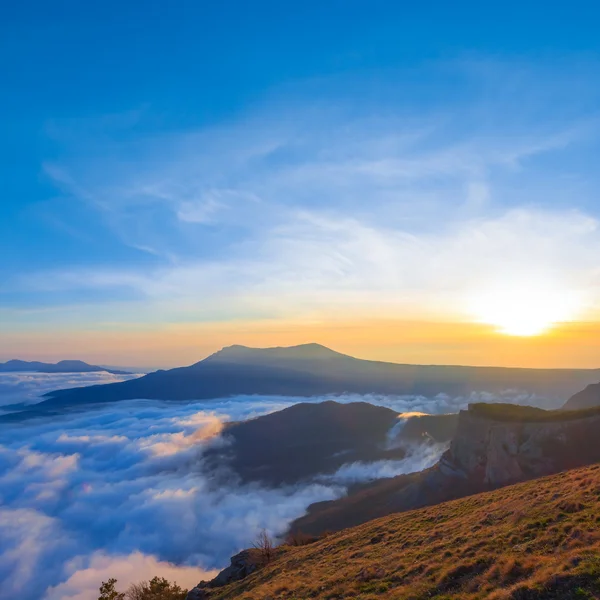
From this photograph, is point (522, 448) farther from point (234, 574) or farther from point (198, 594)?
point (198, 594)

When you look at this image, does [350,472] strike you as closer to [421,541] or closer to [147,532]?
[147,532]

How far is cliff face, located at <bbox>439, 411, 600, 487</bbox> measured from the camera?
171 feet

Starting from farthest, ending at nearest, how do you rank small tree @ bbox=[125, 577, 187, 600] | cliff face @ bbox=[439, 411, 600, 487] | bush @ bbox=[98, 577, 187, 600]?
cliff face @ bbox=[439, 411, 600, 487] → bush @ bbox=[98, 577, 187, 600] → small tree @ bbox=[125, 577, 187, 600]

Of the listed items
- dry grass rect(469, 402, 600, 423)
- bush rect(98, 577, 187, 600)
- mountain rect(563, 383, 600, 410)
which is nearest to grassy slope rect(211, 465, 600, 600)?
bush rect(98, 577, 187, 600)

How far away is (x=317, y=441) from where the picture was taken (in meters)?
177

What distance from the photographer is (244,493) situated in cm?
14475

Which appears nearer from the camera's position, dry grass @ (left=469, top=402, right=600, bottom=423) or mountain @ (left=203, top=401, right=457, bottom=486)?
dry grass @ (left=469, top=402, right=600, bottom=423)

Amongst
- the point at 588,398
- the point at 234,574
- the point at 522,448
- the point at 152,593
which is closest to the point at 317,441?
the point at 588,398

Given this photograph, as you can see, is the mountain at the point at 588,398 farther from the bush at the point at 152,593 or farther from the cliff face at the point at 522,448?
the bush at the point at 152,593

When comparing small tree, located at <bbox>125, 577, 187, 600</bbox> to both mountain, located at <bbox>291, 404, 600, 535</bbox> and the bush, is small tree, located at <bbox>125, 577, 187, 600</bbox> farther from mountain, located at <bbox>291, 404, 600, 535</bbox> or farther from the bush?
mountain, located at <bbox>291, 404, 600, 535</bbox>

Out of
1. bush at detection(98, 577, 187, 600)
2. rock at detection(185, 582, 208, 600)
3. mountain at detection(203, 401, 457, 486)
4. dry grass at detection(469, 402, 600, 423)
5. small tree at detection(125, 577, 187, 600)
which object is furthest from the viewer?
mountain at detection(203, 401, 457, 486)

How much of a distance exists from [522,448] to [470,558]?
156ft

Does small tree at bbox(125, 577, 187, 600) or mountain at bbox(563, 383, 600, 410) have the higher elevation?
mountain at bbox(563, 383, 600, 410)

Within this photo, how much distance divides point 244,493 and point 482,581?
145 meters
